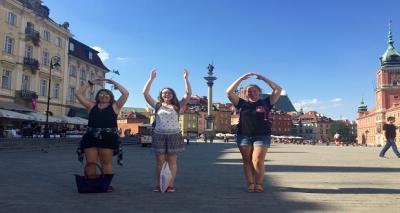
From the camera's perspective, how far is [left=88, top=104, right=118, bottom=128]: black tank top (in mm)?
7009

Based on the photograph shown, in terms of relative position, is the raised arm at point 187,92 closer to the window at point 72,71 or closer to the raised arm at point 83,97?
the raised arm at point 83,97

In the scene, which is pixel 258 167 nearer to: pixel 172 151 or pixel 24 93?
pixel 172 151

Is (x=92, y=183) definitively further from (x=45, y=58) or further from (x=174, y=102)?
(x=45, y=58)

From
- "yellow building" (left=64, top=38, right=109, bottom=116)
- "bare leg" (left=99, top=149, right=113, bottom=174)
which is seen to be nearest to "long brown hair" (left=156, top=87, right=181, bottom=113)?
"bare leg" (left=99, top=149, right=113, bottom=174)

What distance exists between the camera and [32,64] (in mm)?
41719

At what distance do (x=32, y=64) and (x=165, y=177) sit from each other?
126ft

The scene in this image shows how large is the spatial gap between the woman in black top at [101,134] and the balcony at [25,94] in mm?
36010

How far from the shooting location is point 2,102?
36594 mm

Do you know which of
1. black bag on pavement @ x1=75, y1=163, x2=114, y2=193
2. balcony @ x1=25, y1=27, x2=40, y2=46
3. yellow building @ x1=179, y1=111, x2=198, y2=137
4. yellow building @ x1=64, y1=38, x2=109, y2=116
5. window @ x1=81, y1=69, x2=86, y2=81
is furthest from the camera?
yellow building @ x1=179, y1=111, x2=198, y2=137

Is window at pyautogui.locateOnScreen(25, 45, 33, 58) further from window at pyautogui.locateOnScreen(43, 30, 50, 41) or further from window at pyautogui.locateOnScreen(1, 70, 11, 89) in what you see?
window at pyautogui.locateOnScreen(1, 70, 11, 89)

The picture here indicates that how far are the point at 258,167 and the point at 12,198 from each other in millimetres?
3677

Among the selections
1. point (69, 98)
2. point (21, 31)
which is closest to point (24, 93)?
point (21, 31)

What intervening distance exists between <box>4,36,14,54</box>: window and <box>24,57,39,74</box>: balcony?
204cm

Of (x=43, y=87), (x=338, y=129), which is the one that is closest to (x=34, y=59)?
(x=43, y=87)
